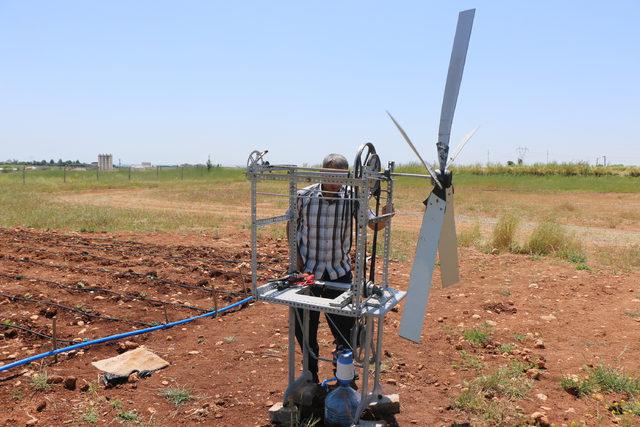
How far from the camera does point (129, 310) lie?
20.2 feet

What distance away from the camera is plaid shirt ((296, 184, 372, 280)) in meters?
3.68

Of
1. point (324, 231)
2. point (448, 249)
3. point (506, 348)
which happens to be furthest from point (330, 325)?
point (506, 348)

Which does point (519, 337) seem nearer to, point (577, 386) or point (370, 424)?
point (577, 386)

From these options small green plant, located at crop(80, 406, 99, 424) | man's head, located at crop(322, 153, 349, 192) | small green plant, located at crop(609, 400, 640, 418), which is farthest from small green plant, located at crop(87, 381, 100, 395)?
small green plant, located at crop(609, 400, 640, 418)

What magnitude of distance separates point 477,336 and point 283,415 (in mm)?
2500

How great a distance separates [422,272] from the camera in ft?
10.1

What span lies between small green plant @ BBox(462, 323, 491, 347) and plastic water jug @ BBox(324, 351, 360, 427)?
2.17 metres

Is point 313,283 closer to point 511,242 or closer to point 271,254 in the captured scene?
point 271,254

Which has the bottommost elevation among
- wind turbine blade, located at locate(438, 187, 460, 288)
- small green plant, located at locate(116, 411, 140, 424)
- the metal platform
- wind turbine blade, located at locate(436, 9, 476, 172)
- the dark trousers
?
small green plant, located at locate(116, 411, 140, 424)

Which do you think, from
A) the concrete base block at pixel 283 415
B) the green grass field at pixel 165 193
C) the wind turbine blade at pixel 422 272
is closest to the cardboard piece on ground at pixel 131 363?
the concrete base block at pixel 283 415

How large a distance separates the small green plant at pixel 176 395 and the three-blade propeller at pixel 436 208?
192 centimetres

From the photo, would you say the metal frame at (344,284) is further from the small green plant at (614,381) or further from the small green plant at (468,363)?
the small green plant at (614,381)

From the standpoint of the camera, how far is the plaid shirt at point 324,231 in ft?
12.1

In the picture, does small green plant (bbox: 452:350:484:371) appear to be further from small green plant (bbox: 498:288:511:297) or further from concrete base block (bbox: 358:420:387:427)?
small green plant (bbox: 498:288:511:297)
